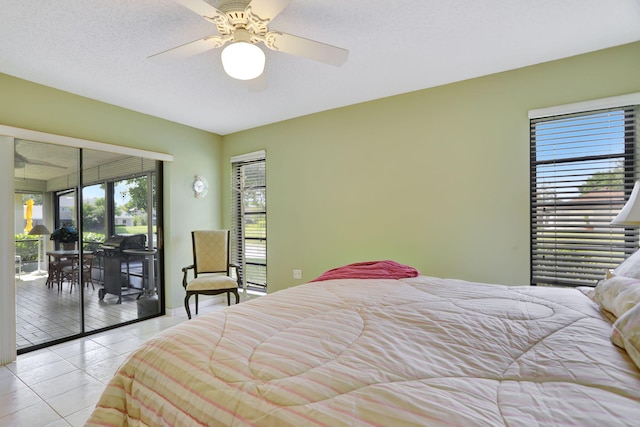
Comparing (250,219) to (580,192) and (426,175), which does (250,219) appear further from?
(580,192)

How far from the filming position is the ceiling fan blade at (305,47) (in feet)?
5.94

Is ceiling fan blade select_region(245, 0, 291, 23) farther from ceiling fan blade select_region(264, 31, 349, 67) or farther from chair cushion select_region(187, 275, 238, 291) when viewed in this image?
chair cushion select_region(187, 275, 238, 291)

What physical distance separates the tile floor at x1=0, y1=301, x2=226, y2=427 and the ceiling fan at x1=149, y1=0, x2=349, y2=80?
2400 millimetres

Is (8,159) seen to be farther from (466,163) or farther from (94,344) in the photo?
(466,163)

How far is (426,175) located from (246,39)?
210 cm

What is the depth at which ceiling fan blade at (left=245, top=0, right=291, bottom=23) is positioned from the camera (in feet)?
5.03

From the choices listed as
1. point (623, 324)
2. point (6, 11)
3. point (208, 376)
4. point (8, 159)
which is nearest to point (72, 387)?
point (8, 159)

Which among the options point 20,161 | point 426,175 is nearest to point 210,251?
point 20,161

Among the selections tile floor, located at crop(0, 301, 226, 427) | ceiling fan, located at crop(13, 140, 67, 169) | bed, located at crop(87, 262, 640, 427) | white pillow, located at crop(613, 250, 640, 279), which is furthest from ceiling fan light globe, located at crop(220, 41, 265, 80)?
ceiling fan, located at crop(13, 140, 67, 169)

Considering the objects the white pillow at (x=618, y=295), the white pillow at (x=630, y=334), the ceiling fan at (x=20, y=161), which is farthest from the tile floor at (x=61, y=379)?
the white pillow at (x=618, y=295)

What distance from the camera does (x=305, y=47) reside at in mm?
1878

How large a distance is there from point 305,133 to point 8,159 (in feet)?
9.49

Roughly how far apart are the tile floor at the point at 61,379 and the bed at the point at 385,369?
148cm

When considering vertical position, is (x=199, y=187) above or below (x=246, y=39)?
below
